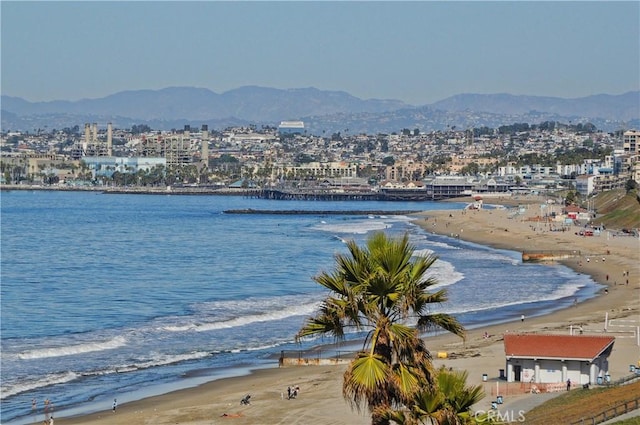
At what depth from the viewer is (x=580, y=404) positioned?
18.2m

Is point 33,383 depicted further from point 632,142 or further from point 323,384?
point 632,142

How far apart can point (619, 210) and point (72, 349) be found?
61679 mm

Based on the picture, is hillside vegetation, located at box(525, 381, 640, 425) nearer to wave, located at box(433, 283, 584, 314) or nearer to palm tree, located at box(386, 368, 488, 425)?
Result: palm tree, located at box(386, 368, 488, 425)

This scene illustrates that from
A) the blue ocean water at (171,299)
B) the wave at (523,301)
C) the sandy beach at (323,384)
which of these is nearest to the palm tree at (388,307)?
the sandy beach at (323,384)

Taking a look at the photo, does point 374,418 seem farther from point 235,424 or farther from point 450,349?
point 450,349

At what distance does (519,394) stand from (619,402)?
413cm

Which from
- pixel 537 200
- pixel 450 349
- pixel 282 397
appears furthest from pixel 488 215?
pixel 282 397

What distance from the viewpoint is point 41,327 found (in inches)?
1383

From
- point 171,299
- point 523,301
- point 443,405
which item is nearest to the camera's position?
point 443,405

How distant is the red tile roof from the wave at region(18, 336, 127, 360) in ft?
39.4

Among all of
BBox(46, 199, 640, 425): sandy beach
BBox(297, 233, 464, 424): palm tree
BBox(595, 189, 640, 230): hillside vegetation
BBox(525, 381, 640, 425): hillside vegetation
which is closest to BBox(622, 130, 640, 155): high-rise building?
BBox(595, 189, 640, 230): hillside vegetation

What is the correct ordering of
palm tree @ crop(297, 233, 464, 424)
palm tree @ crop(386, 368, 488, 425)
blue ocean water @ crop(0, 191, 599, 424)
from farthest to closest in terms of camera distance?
blue ocean water @ crop(0, 191, 599, 424) → palm tree @ crop(297, 233, 464, 424) → palm tree @ crop(386, 368, 488, 425)

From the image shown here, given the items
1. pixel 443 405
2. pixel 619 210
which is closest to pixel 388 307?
pixel 443 405

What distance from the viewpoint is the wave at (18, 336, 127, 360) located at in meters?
29.7
